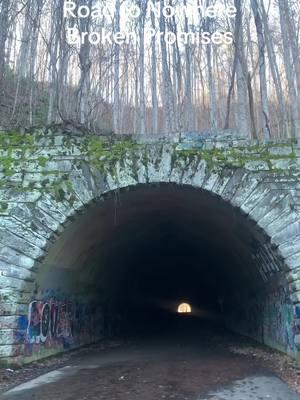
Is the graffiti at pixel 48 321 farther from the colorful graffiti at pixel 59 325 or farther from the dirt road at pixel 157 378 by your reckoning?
the dirt road at pixel 157 378

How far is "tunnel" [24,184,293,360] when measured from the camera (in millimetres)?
10977

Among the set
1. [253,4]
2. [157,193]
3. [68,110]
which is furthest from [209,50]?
[157,193]

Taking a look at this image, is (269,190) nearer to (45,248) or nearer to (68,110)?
(45,248)

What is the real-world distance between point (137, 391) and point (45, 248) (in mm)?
3628

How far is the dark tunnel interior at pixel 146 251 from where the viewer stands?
11242 mm

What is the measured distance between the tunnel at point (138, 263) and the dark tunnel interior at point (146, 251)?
0.04 metres

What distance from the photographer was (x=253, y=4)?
18.1 meters

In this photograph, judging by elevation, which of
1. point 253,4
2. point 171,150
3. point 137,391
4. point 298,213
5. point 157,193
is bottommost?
point 137,391

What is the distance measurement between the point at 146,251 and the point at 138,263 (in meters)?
1.38

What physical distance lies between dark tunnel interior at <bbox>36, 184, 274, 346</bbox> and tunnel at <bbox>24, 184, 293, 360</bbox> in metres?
0.04

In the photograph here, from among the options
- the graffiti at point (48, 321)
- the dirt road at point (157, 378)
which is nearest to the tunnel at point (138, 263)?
the graffiti at point (48, 321)

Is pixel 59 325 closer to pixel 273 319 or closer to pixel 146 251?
pixel 273 319

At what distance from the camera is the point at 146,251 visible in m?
19.7

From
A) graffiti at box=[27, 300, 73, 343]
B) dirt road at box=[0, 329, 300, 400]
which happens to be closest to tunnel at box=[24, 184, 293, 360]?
graffiti at box=[27, 300, 73, 343]
